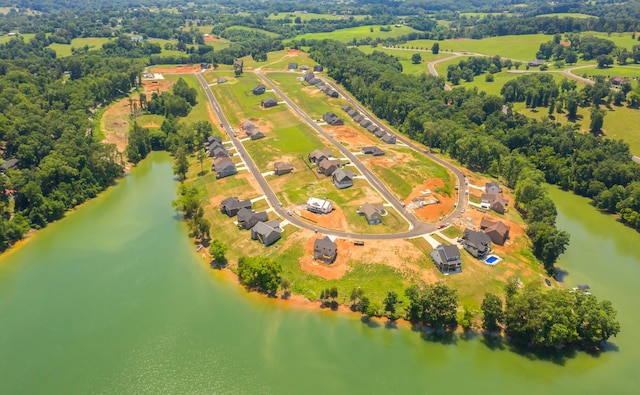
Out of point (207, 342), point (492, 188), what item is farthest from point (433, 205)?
point (207, 342)

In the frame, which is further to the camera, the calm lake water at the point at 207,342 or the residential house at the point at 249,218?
the residential house at the point at 249,218

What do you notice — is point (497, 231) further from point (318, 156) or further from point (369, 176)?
point (318, 156)

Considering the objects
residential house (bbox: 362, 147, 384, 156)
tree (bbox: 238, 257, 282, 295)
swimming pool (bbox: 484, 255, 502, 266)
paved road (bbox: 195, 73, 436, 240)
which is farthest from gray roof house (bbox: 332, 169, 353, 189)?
swimming pool (bbox: 484, 255, 502, 266)

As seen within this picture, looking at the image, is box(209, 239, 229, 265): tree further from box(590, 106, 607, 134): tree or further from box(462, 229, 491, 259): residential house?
box(590, 106, 607, 134): tree

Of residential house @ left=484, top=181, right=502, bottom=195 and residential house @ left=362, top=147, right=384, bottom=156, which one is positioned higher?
residential house @ left=362, top=147, right=384, bottom=156

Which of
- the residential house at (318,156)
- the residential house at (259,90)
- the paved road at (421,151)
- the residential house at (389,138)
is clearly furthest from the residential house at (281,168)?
the residential house at (259,90)

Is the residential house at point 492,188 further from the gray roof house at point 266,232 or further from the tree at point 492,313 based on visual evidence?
the gray roof house at point 266,232
